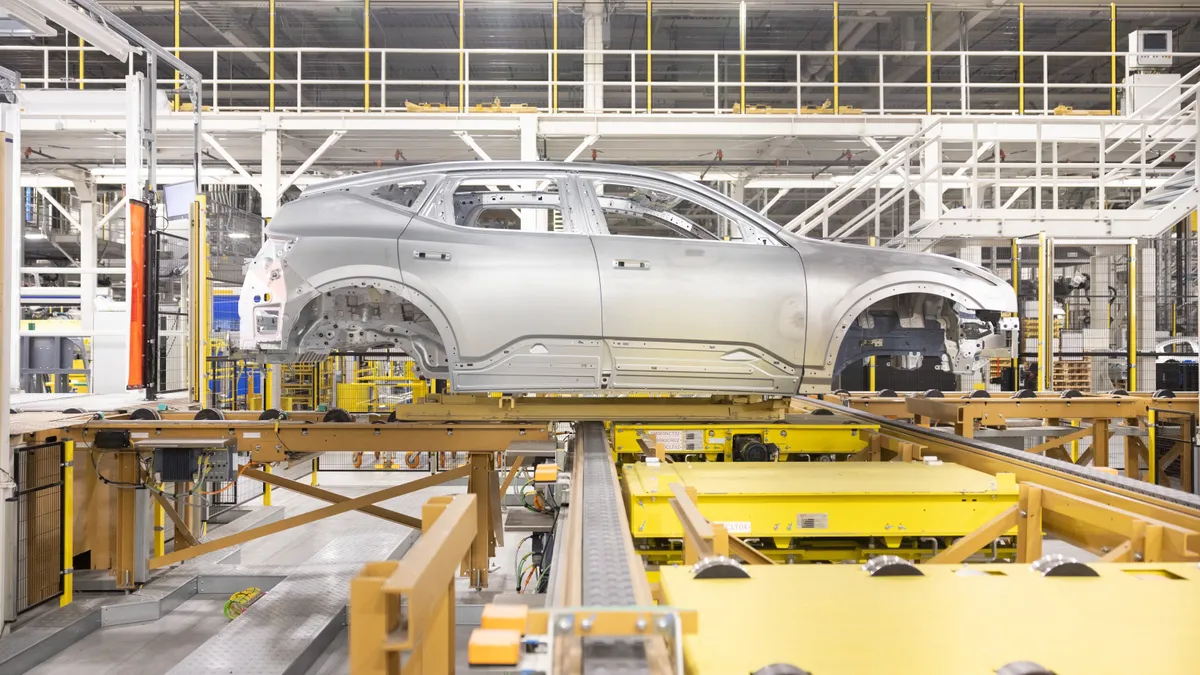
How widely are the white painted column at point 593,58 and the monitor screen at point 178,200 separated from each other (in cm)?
534

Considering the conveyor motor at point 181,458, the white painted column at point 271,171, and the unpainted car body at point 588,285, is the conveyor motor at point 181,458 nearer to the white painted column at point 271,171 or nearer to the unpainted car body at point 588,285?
the unpainted car body at point 588,285

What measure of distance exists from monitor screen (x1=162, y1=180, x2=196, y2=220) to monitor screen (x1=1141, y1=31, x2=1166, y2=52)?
1280 centimetres

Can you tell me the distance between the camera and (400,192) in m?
4.34

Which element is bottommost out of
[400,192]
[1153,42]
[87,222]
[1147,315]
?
[1147,315]

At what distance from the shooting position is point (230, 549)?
620cm

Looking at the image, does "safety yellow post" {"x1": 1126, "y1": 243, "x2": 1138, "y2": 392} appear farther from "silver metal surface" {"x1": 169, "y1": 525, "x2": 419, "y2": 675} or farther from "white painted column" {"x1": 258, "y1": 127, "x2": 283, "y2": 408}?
"white painted column" {"x1": 258, "y1": 127, "x2": 283, "y2": 408}

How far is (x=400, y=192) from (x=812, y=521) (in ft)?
10.5

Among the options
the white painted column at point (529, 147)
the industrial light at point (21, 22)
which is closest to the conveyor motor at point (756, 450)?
the white painted column at point (529, 147)

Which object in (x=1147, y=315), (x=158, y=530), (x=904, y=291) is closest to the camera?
(x=904, y=291)

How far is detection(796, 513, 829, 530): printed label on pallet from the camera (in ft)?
8.09

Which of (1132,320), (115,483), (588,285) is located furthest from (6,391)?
(1132,320)

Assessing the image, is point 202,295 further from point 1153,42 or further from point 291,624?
point 1153,42

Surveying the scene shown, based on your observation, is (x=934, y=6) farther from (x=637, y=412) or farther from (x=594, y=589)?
(x=594, y=589)

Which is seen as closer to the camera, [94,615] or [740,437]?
[740,437]
